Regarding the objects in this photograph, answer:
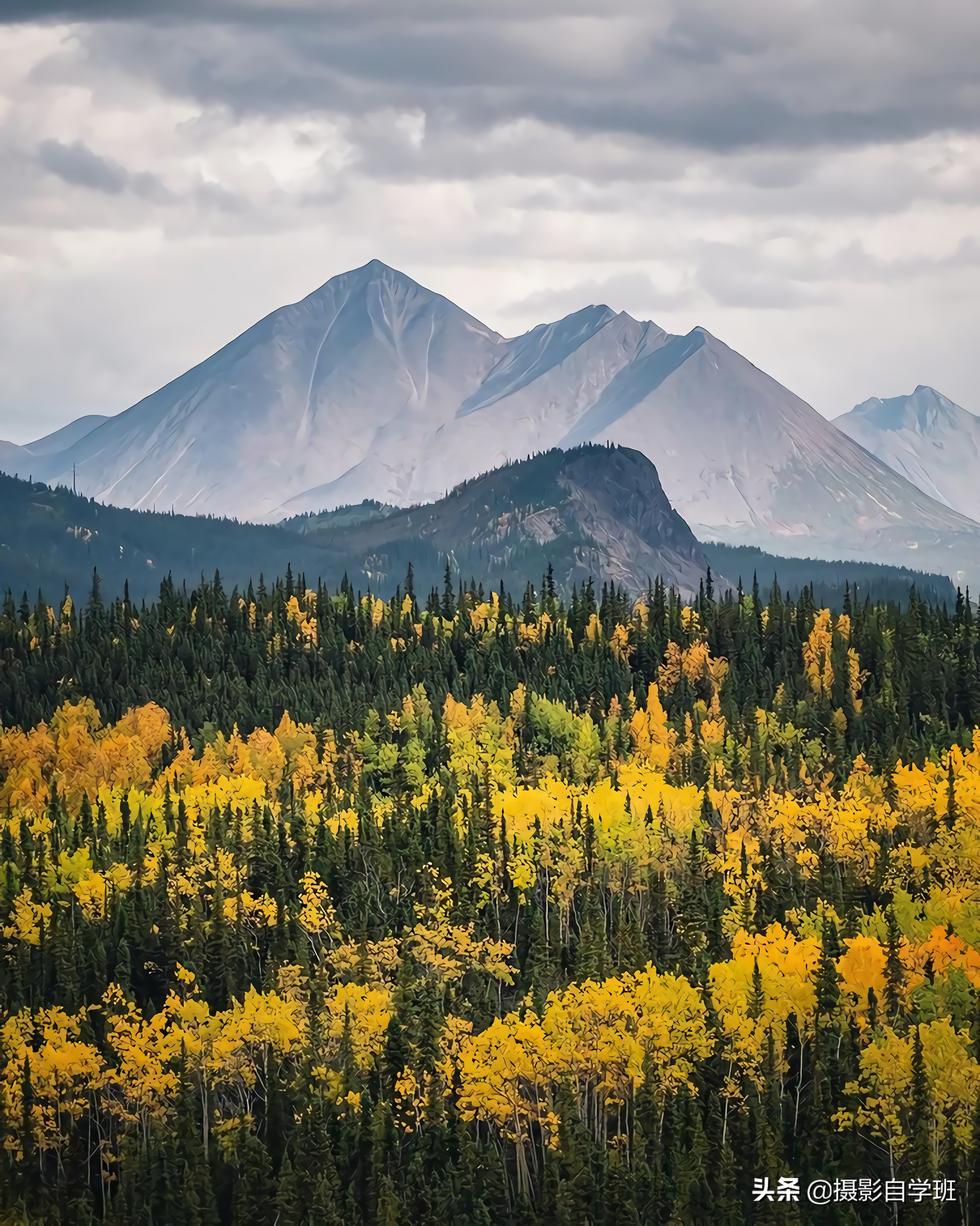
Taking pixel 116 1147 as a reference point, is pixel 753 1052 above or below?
above

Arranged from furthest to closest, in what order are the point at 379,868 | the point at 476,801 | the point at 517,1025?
the point at 476,801 → the point at 379,868 → the point at 517,1025

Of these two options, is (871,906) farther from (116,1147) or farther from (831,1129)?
(116,1147)

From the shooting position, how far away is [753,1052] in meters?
125

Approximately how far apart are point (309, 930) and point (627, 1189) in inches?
2183

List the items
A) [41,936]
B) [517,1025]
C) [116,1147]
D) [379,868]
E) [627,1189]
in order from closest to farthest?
[627,1189], [517,1025], [116,1147], [41,936], [379,868]

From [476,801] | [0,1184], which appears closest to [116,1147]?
[0,1184]

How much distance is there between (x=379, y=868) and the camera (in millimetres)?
172375

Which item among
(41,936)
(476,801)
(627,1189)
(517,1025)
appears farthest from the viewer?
(476,801)

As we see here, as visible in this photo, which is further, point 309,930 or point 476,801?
point 476,801

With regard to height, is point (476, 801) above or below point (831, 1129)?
above

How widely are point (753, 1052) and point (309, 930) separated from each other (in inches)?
2098

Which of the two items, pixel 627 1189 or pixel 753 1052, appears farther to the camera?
pixel 753 1052

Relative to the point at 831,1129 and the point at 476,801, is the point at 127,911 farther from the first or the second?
the point at 831,1129

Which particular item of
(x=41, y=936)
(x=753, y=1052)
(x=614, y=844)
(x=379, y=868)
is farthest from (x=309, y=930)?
(x=753, y=1052)
